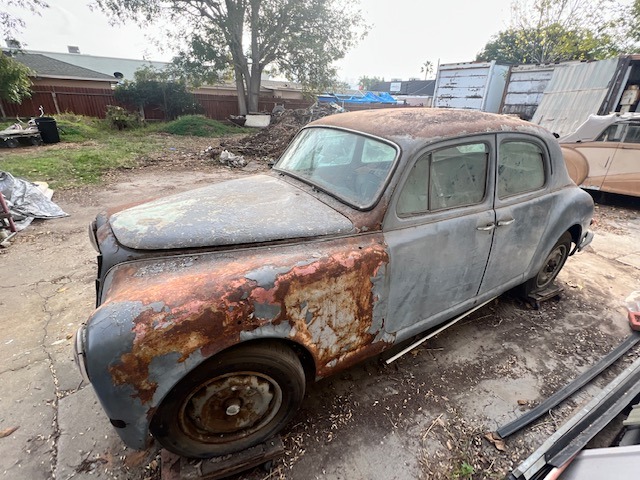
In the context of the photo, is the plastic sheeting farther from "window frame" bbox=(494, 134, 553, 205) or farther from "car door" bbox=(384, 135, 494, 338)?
"window frame" bbox=(494, 134, 553, 205)

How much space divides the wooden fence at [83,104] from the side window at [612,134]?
18.5 metres

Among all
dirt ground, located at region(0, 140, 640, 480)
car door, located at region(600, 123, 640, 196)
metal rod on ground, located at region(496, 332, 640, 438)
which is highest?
car door, located at region(600, 123, 640, 196)

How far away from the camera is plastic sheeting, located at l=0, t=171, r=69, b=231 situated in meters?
5.29

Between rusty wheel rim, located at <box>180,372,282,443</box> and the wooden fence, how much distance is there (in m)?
23.0

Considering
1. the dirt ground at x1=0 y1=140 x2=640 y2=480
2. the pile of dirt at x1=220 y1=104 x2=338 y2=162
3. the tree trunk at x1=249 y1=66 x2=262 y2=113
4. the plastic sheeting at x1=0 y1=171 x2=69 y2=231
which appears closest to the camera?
the dirt ground at x1=0 y1=140 x2=640 y2=480

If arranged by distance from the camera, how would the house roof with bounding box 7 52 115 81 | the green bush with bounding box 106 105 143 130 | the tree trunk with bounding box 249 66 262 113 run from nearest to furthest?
1. the green bush with bounding box 106 105 143 130
2. the tree trunk with bounding box 249 66 262 113
3. the house roof with bounding box 7 52 115 81

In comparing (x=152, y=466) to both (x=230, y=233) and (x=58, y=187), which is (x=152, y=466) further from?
(x=58, y=187)

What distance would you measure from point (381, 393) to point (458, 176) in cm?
171

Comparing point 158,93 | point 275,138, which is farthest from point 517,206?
point 158,93

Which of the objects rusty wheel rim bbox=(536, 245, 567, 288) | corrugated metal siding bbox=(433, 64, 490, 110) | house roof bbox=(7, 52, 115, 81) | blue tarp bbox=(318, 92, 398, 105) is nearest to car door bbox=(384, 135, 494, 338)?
rusty wheel rim bbox=(536, 245, 567, 288)

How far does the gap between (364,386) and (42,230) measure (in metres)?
5.55

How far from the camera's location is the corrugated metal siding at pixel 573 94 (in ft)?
30.2

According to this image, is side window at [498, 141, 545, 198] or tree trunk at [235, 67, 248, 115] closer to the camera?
side window at [498, 141, 545, 198]

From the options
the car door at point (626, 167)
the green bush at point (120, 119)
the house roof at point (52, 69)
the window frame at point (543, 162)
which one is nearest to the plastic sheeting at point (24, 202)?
the window frame at point (543, 162)
